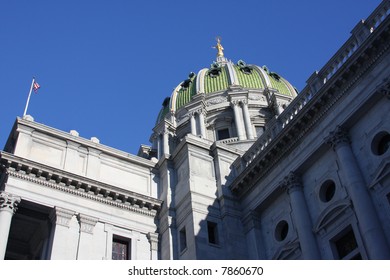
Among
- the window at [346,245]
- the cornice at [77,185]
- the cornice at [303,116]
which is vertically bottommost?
the window at [346,245]

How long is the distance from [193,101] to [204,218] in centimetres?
2574

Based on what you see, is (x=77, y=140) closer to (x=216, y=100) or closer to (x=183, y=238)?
(x=183, y=238)

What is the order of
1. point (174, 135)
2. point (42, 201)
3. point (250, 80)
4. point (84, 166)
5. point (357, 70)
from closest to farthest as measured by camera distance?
point (357, 70) → point (42, 201) → point (84, 166) → point (174, 135) → point (250, 80)

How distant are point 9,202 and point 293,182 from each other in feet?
41.8

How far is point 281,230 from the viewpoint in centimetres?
2605

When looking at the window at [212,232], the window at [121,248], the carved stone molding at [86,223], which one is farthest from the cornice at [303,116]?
the carved stone molding at [86,223]

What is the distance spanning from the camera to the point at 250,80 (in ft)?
181

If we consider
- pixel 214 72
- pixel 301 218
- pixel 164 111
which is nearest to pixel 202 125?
pixel 164 111

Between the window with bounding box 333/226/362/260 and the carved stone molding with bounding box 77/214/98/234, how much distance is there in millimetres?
11272

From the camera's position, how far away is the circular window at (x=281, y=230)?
2577 centimetres

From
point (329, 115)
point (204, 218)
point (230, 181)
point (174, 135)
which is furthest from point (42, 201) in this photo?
point (174, 135)

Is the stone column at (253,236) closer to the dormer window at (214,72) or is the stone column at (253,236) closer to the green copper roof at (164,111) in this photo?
the green copper roof at (164,111)

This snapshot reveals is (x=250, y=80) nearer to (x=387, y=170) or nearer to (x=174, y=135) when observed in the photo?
(x=174, y=135)

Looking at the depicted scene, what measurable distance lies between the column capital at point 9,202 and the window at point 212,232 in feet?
29.6
